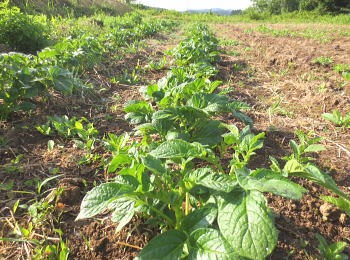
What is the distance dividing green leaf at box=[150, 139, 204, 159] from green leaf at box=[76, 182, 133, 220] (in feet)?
0.72

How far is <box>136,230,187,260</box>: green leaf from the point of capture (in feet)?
3.54

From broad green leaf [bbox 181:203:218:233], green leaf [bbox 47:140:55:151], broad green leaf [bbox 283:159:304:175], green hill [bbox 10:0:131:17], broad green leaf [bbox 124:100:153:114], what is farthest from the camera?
green hill [bbox 10:0:131:17]

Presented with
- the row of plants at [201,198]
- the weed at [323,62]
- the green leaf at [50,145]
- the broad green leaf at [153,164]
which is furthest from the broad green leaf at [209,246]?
the weed at [323,62]

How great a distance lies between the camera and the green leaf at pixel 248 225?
0.93m

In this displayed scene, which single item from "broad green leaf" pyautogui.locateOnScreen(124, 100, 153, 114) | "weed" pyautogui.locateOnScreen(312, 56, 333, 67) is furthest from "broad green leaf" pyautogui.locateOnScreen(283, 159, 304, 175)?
"weed" pyautogui.locateOnScreen(312, 56, 333, 67)

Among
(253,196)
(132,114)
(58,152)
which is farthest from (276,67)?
(253,196)

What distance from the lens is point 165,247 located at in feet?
3.63

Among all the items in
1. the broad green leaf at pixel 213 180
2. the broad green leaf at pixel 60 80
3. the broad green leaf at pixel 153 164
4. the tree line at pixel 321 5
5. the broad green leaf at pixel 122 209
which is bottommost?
the broad green leaf at pixel 122 209

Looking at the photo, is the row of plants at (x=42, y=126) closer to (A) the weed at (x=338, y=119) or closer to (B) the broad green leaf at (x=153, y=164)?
(B) the broad green leaf at (x=153, y=164)

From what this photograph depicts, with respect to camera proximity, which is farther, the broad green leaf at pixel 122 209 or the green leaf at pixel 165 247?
the broad green leaf at pixel 122 209

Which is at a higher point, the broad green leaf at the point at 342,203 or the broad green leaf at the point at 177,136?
the broad green leaf at the point at 177,136

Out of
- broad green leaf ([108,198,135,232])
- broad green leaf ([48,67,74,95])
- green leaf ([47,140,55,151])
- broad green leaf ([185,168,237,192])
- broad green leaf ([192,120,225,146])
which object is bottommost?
green leaf ([47,140,55,151])

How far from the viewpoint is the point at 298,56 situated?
588 cm

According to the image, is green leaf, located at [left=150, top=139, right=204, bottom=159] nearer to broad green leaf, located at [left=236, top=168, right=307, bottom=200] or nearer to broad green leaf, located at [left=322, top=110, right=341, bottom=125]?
broad green leaf, located at [left=236, top=168, right=307, bottom=200]
